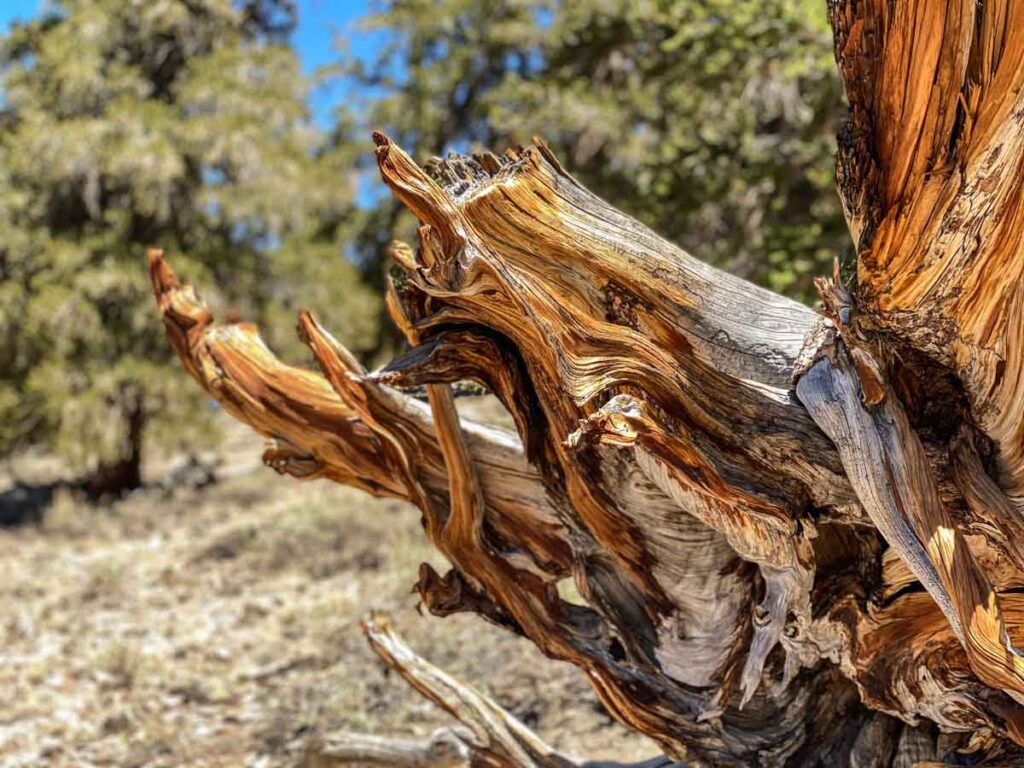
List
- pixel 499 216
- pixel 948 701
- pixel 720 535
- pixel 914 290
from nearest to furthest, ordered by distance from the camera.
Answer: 1. pixel 914 290
2. pixel 499 216
3. pixel 948 701
4. pixel 720 535

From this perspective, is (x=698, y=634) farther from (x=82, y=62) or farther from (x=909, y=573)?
(x=82, y=62)

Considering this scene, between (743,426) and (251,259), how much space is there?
38.3 feet

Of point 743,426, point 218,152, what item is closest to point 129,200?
point 218,152

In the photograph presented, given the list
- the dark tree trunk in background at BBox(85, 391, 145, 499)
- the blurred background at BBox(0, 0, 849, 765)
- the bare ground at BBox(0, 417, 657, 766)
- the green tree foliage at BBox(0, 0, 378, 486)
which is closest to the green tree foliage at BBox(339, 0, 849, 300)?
the blurred background at BBox(0, 0, 849, 765)

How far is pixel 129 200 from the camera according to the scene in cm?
1200

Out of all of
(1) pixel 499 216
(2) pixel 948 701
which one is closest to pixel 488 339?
(1) pixel 499 216

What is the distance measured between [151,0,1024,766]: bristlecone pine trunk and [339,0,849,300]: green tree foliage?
8.88 feet

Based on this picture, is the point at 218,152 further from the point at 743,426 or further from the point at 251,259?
the point at 743,426

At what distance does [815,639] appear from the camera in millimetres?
2270

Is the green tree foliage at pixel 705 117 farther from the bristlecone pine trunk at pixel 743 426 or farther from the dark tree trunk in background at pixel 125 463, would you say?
the dark tree trunk in background at pixel 125 463

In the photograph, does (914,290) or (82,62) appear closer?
(914,290)

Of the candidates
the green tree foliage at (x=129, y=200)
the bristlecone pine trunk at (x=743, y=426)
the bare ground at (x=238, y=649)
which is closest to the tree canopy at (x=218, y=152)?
the green tree foliage at (x=129, y=200)

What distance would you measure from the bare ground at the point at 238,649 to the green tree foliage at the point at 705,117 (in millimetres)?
2360

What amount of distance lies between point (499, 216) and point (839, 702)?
4.84 ft
